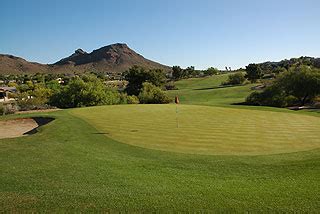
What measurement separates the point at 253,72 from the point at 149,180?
9028cm

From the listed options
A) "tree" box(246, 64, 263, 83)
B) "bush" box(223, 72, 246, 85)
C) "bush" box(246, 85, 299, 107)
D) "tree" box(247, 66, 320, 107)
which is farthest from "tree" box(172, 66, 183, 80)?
"tree" box(247, 66, 320, 107)

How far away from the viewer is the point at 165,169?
35.4 ft

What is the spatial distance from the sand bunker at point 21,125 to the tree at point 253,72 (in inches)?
3075

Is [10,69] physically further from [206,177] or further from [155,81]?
[206,177]

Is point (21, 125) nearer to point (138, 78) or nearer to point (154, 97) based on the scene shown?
point (154, 97)

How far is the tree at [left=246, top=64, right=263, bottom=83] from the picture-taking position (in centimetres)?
9438

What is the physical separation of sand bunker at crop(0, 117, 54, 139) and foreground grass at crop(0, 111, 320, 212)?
8.17 meters

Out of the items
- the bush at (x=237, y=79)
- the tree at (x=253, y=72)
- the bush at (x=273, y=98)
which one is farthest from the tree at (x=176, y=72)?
the bush at (x=273, y=98)

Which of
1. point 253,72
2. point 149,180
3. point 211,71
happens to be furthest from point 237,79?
point 149,180

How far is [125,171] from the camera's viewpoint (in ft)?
34.5

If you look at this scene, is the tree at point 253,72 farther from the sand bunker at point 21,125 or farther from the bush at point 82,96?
the sand bunker at point 21,125

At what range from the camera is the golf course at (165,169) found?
759 cm

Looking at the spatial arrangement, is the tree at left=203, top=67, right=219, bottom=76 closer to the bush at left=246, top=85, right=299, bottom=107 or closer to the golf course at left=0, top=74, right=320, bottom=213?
the bush at left=246, top=85, right=299, bottom=107

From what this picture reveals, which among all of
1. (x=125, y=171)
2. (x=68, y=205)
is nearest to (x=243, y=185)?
(x=125, y=171)
